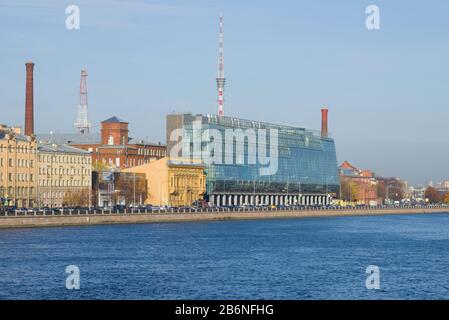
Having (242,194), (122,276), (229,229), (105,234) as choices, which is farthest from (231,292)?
(242,194)

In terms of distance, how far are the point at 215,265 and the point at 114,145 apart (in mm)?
88982

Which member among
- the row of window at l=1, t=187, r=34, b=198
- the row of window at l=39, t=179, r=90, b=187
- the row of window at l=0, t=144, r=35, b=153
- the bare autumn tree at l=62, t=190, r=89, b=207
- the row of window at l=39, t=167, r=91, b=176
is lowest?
the bare autumn tree at l=62, t=190, r=89, b=207

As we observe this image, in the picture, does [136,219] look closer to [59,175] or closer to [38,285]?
[59,175]

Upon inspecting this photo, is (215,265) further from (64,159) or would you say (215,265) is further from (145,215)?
(64,159)

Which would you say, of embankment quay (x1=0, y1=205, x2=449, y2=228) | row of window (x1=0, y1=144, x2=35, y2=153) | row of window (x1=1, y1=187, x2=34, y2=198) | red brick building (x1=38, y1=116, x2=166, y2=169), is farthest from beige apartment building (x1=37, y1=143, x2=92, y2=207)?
red brick building (x1=38, y1=116, x2=166, y2=169)

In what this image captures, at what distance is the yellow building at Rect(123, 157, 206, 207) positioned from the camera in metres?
119

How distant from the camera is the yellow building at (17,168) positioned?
3844 inches

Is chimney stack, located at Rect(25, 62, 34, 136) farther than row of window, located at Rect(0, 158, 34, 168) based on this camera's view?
Yes

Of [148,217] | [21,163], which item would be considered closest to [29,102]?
[21,163]

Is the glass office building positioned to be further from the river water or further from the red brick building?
the river water

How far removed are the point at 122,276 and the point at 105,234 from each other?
2786 centimetres

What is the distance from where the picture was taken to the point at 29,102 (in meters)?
110

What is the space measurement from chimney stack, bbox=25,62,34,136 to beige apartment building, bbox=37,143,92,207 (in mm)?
2295

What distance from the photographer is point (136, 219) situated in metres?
89.4
